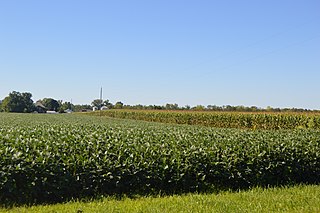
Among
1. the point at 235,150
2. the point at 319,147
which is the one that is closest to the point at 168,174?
the point at 235,150

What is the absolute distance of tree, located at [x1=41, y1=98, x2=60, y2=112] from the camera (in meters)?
133

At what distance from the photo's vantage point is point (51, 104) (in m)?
133

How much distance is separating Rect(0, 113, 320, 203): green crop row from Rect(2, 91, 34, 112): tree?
356ft

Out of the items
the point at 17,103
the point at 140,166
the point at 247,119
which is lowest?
the point at 140,166

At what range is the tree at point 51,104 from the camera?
132875mm

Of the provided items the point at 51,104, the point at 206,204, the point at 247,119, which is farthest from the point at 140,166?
the point at 51,104

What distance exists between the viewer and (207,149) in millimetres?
8523

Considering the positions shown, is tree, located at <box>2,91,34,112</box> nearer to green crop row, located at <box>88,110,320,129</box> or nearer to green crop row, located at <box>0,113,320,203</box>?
green crop row, located at <box>88,110,320,129</box>

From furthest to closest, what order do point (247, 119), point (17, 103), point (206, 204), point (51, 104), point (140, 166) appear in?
point (51, 104) → point (17, 103) → point (247, 119) → point (140, 166) → point (206, 204)

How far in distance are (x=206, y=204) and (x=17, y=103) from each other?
11370cm

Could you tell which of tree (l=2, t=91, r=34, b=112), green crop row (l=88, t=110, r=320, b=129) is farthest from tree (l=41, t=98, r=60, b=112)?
green crop row (l=88, t=110, r=320, b=129)

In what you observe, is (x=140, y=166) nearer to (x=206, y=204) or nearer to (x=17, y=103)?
(x=206, y=204)

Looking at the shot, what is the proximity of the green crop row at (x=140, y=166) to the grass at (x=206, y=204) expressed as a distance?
0.53m

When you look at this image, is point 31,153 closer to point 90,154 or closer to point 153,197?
point 90,154
